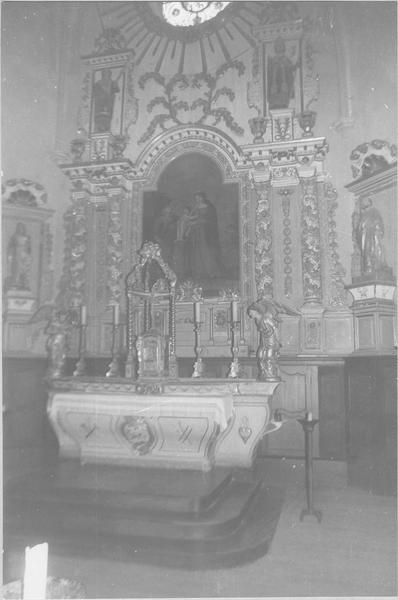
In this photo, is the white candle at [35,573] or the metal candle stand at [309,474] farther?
the metal candle stand at [309,474]

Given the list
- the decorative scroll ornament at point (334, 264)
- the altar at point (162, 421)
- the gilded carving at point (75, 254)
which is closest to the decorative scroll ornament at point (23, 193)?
the gilded carving at point (75, 254)

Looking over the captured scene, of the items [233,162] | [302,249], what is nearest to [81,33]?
[233,162]

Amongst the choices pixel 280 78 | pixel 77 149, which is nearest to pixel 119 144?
pixel 77 149

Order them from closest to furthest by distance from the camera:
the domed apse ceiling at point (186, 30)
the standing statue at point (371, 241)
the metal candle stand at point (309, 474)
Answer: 1. the metal candle stand at point (309, 474)
2. the standing statue at point (371, 241)
3. the domed apse ceiling at point (186, 30)

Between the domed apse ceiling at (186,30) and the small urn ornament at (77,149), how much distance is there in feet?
4.52

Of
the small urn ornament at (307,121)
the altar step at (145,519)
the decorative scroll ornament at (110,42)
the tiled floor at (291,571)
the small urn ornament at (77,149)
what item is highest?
the decorative scroll ornament at (110,42)

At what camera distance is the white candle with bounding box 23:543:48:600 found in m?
1.91

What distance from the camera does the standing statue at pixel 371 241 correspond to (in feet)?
17.6

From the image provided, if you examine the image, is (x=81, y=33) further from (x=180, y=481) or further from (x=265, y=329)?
(x=180, y=481)

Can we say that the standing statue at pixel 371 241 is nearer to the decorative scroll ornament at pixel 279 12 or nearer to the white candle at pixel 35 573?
the decorative scroll ornament at pixel 279 12

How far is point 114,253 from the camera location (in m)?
6.48

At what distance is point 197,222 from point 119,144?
1.57 meters

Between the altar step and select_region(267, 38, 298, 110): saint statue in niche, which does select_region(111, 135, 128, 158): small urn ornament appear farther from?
the altar step

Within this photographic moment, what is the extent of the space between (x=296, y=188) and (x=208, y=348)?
7.52ft
